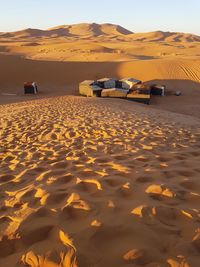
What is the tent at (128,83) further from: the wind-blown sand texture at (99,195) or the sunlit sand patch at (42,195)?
the sunlit sand patch at (42,195)

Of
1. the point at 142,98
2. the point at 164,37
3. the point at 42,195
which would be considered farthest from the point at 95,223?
the point at 164,37

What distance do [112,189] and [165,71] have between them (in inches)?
1013

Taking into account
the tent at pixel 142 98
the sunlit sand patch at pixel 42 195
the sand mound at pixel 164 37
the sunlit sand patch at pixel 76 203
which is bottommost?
the tent at pixel 142 98

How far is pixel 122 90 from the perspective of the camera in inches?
750

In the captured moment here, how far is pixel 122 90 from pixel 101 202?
16.3 metres

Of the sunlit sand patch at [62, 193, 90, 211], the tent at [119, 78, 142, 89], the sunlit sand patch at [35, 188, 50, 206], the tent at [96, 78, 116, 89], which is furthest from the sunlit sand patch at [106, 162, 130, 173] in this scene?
the tent at [96, 78, 116, 89]

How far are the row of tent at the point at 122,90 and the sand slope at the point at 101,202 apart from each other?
41.7 ft

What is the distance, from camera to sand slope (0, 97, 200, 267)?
2.39 meters

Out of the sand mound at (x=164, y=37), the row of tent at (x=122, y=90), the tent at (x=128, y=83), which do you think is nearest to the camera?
the row of tent at (x=122, y=90)

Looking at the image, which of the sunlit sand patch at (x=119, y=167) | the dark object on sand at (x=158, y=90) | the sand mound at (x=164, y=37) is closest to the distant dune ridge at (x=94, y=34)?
the sand mound at (x=164, y=37)

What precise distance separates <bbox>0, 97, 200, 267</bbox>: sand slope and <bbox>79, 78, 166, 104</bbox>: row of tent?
12.7m

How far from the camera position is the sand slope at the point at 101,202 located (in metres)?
2.39

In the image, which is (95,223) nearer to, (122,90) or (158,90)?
(122,90)

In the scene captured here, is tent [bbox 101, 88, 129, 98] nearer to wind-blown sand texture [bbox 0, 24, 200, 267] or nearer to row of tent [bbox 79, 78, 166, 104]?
row of tent [bbox 79, 78, 166, 104]
